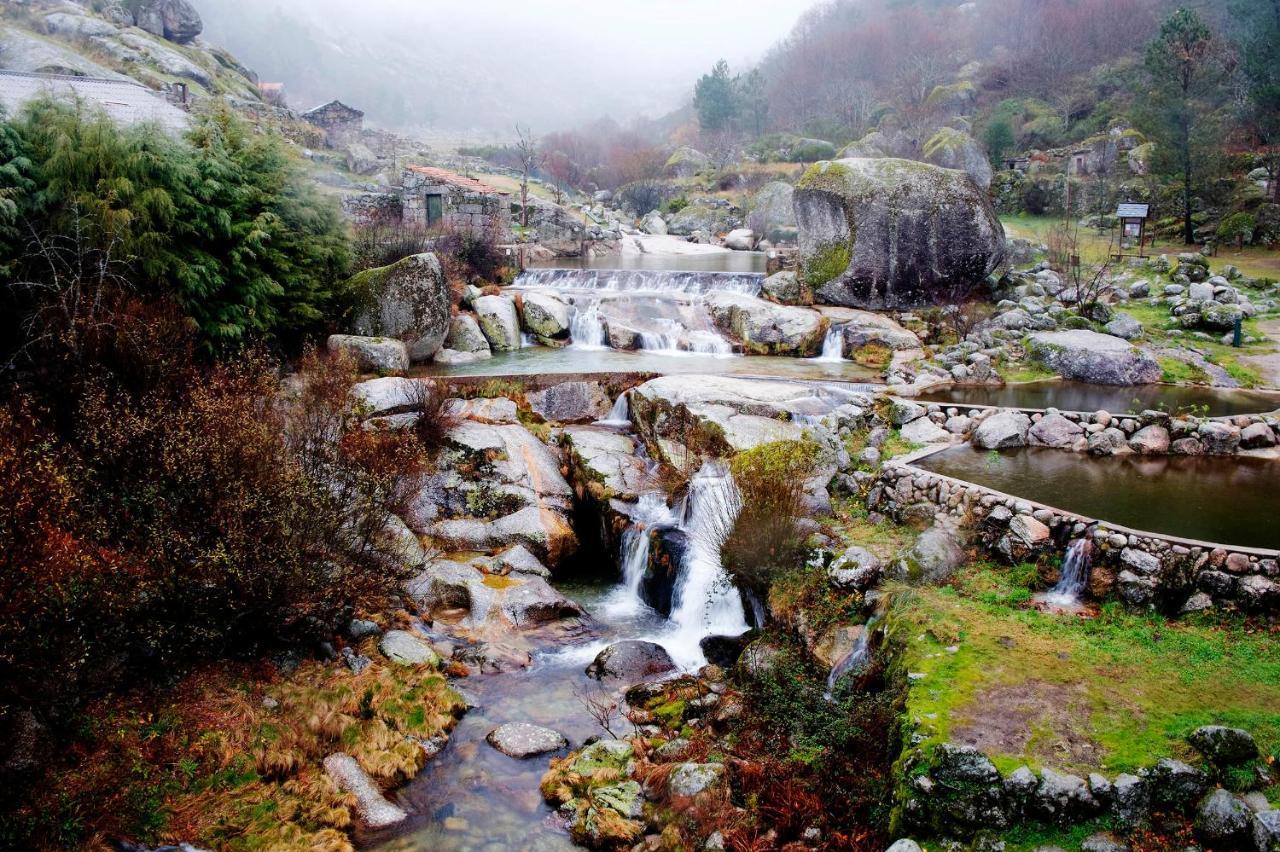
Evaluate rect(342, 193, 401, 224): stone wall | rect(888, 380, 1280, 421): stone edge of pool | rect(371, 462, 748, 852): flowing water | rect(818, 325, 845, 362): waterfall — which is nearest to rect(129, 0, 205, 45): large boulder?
rect(342, 193, 401, 224): stone wall

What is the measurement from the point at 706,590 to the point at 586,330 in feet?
38.3

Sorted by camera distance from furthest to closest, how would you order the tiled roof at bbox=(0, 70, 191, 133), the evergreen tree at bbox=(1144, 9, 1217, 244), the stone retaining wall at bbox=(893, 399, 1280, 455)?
the evergreen tree at bbox=(1144, 9, 1217, 244), the tiled roof at bbox=(0, 70, 191, 133), the stone retaining wall at bbox=(893, 399, 1280, 455)

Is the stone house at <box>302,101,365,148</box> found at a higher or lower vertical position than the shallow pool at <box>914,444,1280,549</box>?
higher

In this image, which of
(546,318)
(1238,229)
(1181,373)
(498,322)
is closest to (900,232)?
(1181,373)

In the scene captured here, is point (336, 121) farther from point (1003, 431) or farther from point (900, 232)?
point (1003, 431)

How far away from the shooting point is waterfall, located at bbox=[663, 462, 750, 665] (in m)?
9.62

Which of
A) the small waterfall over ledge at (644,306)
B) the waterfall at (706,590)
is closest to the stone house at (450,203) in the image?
the small waterfall over ledge at (644,306)

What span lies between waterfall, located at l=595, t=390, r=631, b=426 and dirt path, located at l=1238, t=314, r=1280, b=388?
11022mm

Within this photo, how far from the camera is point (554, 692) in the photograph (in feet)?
29.2

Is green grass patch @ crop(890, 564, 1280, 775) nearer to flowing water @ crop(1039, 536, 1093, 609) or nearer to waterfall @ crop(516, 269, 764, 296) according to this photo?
flowing water @ crop(1039, 536, 1093, 609)

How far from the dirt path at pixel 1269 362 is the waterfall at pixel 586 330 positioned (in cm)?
1361

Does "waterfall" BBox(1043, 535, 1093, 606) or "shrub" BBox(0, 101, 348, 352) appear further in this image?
"shrub" BBox(0, 101, 348, 352)

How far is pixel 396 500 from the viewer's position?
10.3 meters

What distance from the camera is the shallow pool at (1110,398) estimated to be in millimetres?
12117
